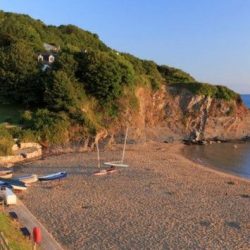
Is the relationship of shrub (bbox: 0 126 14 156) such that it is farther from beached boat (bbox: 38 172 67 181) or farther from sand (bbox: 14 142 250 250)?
beached boat (bbox: 38 172 67 181)

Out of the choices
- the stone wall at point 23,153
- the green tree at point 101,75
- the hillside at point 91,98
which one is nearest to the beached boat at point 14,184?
the stone wall at point 23,153

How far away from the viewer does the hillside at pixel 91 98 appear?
1794 inches

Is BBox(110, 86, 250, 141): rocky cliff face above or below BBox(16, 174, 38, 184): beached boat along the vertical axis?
above

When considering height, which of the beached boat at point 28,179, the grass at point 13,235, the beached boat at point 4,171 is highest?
the grass at point 13,235

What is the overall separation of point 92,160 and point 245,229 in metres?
19.8

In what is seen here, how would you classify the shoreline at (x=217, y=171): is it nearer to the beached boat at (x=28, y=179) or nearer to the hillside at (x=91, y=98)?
the hillside at (x=91, y=98)

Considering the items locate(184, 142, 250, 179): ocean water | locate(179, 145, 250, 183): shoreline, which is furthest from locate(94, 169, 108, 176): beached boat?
locate(184, 142, 250, 179): ocean water

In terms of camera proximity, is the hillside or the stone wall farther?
the hillside

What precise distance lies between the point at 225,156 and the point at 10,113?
2434cm

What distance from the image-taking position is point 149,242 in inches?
753

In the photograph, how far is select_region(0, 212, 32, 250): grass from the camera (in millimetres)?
15006

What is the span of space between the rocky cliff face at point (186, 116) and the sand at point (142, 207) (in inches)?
754

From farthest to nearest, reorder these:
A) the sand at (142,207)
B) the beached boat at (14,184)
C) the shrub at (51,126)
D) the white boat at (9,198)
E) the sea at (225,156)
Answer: the shrub at (51,126), the sea at (225,156), the beached boat at (14,184), the white boat at (9,198), the sand at (142,207)

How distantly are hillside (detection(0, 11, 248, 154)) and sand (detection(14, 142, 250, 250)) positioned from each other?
783 centimetres
